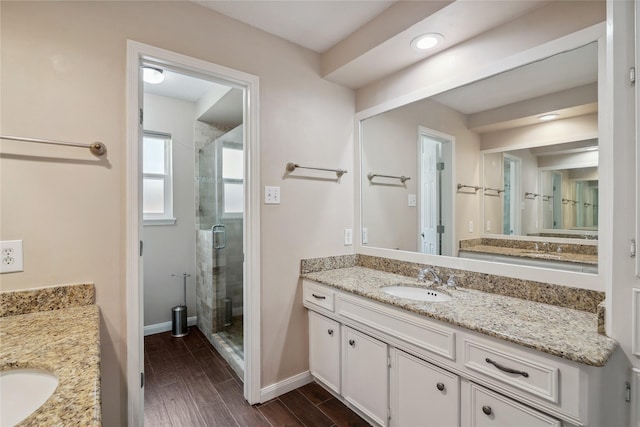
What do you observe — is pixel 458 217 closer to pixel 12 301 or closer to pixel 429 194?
pixel 429 194

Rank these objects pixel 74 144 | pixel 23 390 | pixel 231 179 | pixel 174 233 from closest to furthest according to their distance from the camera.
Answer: pixel 23 390
pixel 74 144
pixel 231 179
pixel 174 233

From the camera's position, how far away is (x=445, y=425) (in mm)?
1353

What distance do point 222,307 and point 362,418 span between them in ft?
5.81

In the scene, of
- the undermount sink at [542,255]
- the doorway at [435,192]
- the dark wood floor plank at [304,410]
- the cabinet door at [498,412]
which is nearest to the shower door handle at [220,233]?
the dark wood floor plank at [304,410]

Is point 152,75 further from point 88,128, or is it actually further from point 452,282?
point 452,282

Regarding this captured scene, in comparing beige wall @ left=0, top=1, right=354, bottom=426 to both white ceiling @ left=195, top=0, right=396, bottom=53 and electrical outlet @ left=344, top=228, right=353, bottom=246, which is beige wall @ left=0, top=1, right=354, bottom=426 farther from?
electrical outlet @ left=344, top=228, right=353, bottom=246

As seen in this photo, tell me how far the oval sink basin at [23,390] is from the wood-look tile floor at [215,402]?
1255mm

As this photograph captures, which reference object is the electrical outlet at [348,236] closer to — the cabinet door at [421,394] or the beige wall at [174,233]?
the cabinet door at [421,394]

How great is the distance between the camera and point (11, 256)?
1283mm

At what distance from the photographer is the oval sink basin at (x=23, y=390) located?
0.77 meters

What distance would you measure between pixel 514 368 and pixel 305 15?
2136 mm

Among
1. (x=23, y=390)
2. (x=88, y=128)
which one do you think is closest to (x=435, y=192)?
(x=88, y=128)

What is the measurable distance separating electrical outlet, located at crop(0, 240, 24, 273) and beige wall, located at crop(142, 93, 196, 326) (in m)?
1.92

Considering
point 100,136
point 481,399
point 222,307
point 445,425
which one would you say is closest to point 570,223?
point 481,399
